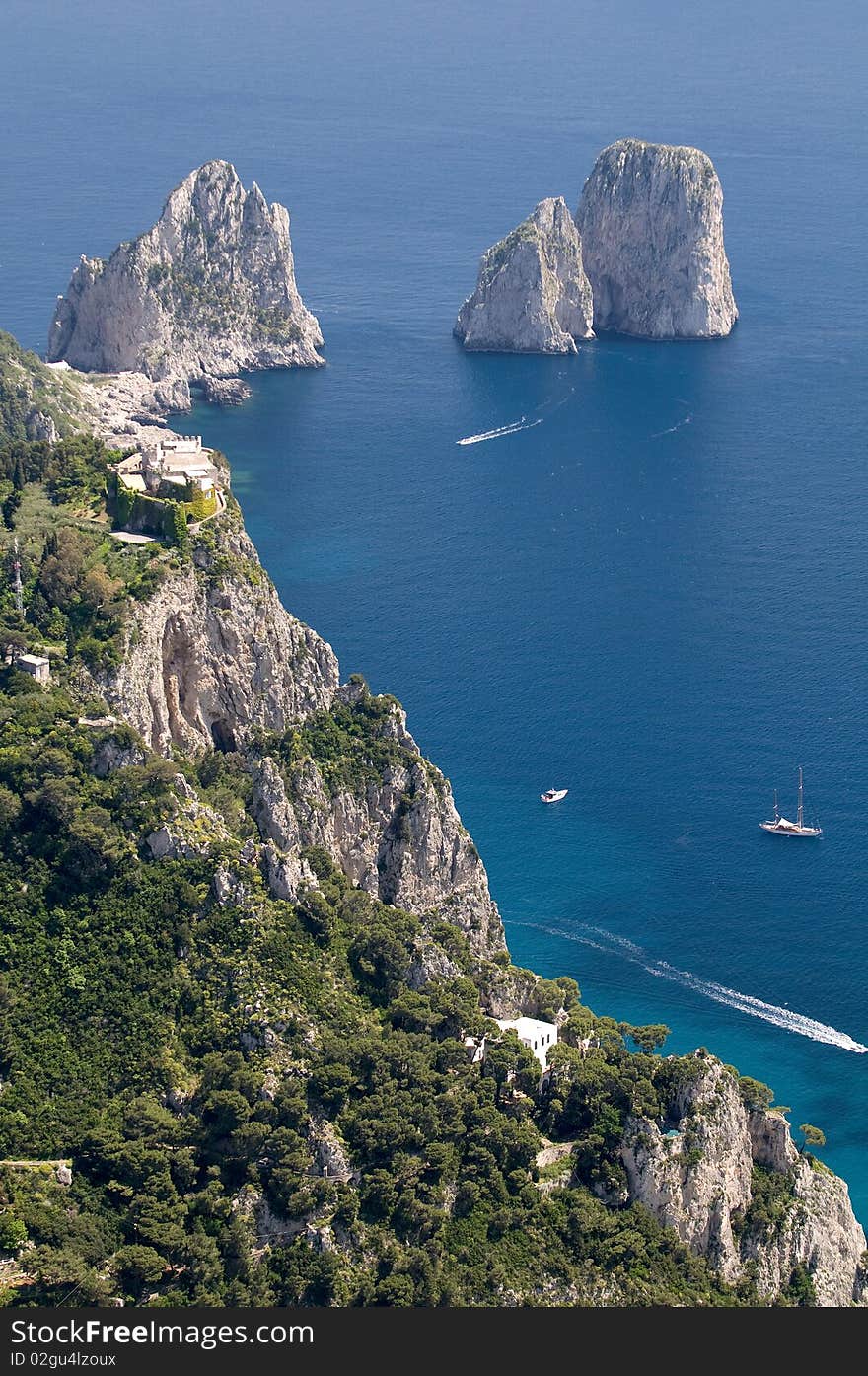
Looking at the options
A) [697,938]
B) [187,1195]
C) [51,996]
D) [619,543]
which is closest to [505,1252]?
[187,1195]

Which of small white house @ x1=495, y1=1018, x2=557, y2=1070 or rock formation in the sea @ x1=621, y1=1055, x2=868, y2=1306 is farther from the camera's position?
small white house @ x1=495, y1=1018, x2=557, y2=1070

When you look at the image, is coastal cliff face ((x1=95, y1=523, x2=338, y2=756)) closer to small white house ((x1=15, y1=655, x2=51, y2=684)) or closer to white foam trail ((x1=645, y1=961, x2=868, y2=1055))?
small white house ((x1=15, y1=655, x2=51, y2=684))

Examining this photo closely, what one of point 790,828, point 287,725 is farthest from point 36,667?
point 790,828

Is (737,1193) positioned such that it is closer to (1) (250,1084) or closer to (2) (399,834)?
A: (1) (250,1084)

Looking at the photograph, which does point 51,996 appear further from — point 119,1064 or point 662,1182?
point 662,1182

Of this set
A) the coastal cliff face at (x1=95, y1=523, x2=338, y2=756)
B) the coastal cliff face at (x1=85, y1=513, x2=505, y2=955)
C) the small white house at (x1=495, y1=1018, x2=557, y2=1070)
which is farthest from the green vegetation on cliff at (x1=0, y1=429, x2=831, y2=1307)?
the coastal cliff face at (x1=95, y1=523, x2=338, y2=756)

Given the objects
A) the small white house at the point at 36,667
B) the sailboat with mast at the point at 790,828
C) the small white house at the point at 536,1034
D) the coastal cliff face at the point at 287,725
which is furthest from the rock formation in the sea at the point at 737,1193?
the sailboat with mast at the point at 790,828
